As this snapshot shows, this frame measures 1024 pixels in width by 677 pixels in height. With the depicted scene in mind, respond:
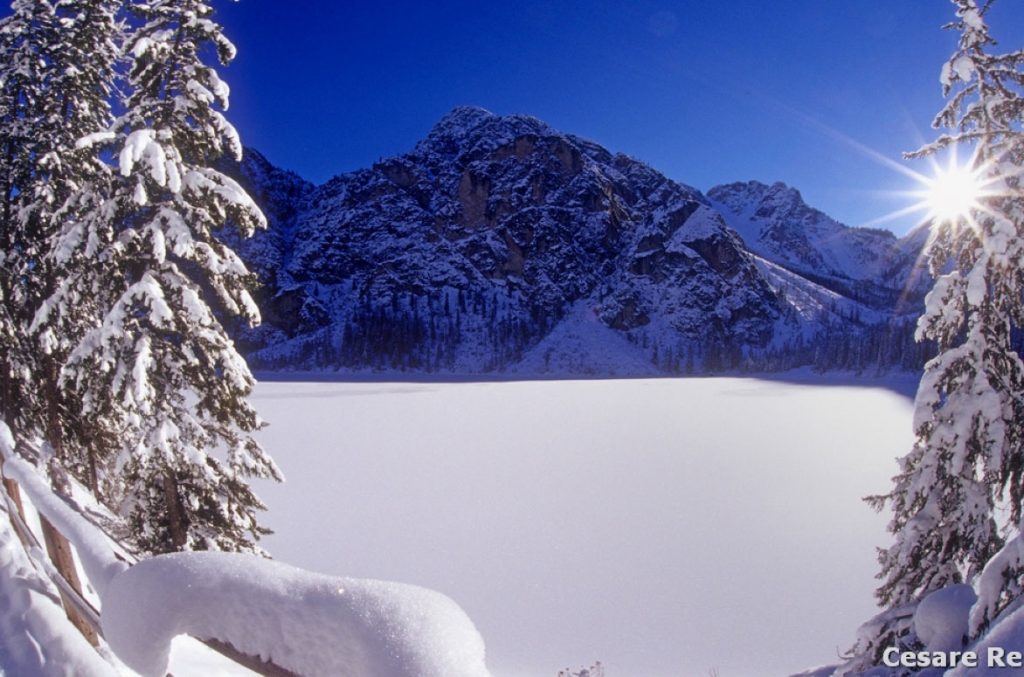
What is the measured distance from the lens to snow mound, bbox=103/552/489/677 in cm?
142

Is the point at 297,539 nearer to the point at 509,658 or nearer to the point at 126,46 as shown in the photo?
the point at 509,658

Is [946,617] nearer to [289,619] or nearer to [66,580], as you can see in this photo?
[289,619]

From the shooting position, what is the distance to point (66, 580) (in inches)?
121

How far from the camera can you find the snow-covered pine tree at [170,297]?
24.6ft

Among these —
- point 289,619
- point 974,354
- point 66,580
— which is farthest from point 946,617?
point 66,580

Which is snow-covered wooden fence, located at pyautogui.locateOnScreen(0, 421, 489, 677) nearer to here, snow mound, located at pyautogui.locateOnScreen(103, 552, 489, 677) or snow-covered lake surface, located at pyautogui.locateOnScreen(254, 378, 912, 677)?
snow mound, located at pyautogui.locateOnScreen(103, 552, 489, 677)

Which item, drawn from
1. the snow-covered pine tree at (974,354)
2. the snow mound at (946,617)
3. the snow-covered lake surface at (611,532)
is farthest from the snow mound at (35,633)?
the snow-covered lake surface at (611,532)

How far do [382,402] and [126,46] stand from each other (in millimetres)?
58356

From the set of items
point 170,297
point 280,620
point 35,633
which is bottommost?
point 35,633

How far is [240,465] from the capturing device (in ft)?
28.6

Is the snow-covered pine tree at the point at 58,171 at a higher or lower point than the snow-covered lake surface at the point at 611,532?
higher

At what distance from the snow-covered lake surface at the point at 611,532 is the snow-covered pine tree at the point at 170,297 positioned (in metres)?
8.25

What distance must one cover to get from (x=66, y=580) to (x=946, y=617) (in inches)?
253

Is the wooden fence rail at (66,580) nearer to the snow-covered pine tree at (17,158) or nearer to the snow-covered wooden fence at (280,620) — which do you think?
the snow-covered wooden fence at (280,620)
